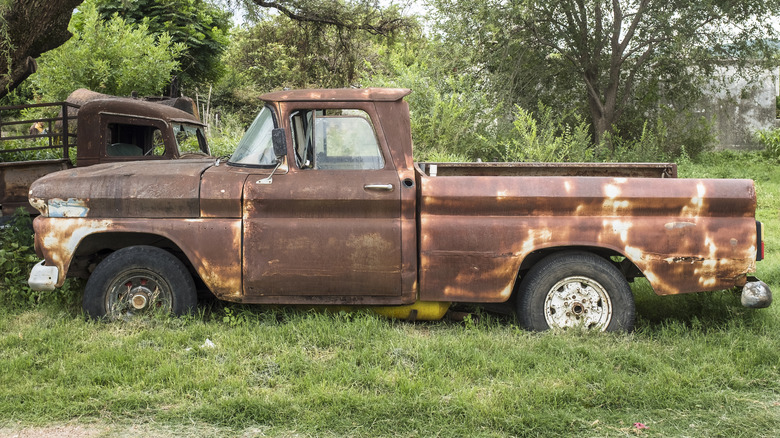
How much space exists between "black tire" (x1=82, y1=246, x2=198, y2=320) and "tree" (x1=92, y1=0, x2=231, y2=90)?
48.1 ft

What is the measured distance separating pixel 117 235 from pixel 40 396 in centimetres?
160

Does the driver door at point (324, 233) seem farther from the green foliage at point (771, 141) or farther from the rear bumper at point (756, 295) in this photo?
the green foliage at point (771, 141)

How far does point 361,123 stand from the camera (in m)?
5.05

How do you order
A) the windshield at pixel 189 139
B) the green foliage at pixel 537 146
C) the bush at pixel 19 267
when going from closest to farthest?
the bush at pixel 19 267, the windshield at pixel 189 139, the green foliage at pixel 537 146

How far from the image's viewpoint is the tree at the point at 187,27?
19953 mm

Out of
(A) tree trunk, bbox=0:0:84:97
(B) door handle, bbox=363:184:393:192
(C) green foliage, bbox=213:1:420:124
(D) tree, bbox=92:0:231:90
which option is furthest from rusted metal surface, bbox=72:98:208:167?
(D) tree, bbox=92:0:231:90

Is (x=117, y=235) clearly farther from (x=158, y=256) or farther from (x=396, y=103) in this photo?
(x=396, y=103)

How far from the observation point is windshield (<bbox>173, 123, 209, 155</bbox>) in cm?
834

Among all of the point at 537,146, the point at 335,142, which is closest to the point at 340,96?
the point at 335,142

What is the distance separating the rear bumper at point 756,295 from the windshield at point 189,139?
20.8 feet

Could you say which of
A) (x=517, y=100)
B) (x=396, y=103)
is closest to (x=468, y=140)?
(x=517, y=100)

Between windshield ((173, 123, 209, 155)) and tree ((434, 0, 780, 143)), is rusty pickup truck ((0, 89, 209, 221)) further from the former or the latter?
tree ((434, 0, 780, 143))

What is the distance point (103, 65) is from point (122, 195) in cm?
1021

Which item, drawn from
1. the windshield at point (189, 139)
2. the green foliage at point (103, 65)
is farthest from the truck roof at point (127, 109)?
the green foliage at point (103, 65)
